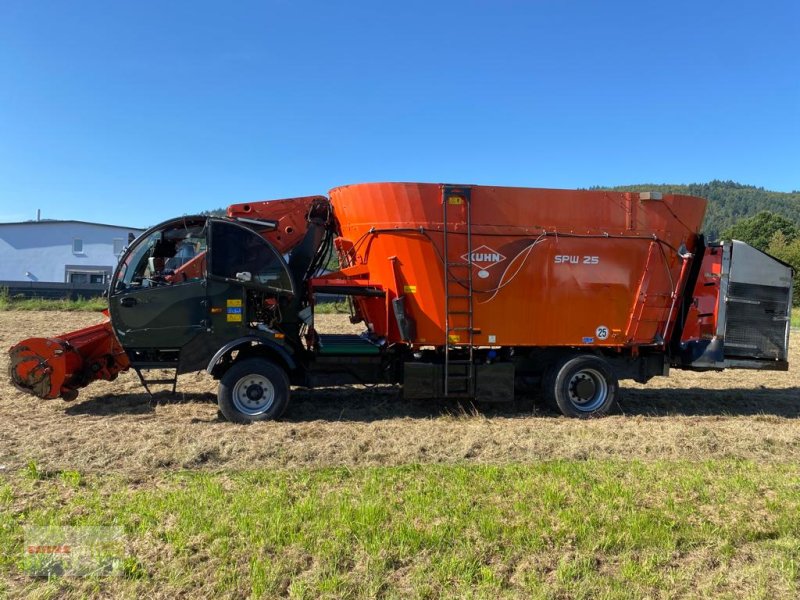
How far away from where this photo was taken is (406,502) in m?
4.45

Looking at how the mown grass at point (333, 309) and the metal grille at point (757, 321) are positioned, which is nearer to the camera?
the metal grille at point (757, 321)

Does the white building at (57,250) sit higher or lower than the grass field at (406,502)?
higher

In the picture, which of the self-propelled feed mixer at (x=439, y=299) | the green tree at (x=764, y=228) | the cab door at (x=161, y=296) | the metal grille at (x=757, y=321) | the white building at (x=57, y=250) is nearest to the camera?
the cab door at (x=161, y=296)

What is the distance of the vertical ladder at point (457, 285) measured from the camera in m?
7.51

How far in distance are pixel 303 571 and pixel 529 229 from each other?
5422 millimetres

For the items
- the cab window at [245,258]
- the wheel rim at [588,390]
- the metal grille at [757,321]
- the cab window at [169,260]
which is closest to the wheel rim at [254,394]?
the cab window at [245,258]

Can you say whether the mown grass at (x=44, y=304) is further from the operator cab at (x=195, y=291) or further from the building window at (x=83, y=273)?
the building window at (x=83, y=273)

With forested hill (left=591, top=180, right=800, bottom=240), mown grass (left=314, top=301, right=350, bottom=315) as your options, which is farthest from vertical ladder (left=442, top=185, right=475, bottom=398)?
forested hill (left=591, top=180, right=800, bottom=240)

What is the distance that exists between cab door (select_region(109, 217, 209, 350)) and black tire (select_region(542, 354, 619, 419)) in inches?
187

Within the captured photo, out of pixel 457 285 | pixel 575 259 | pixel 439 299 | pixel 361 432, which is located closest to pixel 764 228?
pixel 575 259

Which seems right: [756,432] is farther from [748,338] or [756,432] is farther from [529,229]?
[529,229]

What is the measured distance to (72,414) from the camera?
7461mm

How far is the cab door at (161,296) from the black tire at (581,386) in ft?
15.6

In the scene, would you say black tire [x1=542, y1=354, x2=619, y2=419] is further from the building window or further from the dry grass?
the building window
